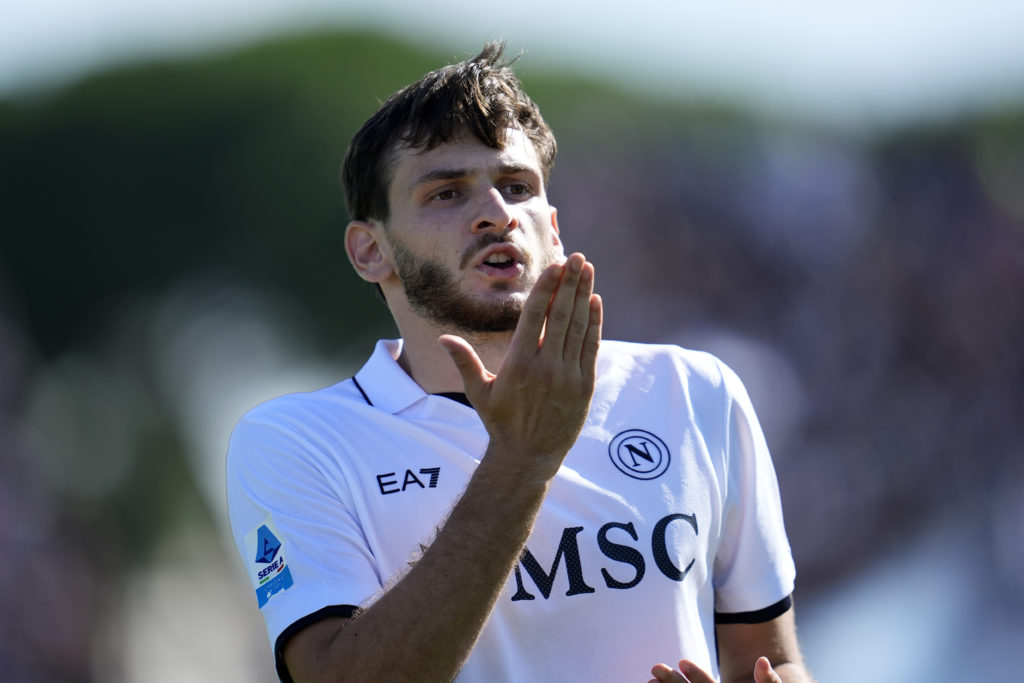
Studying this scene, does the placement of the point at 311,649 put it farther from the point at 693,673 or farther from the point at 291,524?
the point at 693,673

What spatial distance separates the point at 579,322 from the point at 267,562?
42.9 inches

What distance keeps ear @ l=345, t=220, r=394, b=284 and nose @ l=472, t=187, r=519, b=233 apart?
42 cm

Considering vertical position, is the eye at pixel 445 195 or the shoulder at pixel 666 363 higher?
the eye at pixel 445 195

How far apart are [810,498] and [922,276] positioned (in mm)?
3196

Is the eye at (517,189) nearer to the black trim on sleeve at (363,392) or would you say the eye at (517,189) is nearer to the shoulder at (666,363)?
the shoulder at (666,363)

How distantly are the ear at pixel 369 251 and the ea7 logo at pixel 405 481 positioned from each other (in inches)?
30.6

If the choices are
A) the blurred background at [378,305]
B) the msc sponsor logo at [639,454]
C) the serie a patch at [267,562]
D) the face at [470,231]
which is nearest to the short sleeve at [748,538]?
the msc sponsor logo at [639,454]

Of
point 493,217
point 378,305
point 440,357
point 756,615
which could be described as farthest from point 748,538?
point 378,305

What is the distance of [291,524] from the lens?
10.6 ft

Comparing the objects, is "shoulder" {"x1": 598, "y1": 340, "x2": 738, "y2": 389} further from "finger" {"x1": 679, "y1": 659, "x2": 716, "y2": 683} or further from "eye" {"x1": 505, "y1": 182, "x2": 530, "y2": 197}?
"finger" {"x1": 679, "y1": 659, "x2": 716, "y2": 683}

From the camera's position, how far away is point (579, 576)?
3.24 m

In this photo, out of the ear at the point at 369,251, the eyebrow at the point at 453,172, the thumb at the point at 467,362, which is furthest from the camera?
the ear at the point at 369,251

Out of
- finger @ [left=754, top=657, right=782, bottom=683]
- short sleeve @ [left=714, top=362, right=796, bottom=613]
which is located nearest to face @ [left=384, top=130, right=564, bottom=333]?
short sleeve @ [left=714, top=362, right=796, bottom=613]

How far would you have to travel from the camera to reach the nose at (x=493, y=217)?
11.7ft
